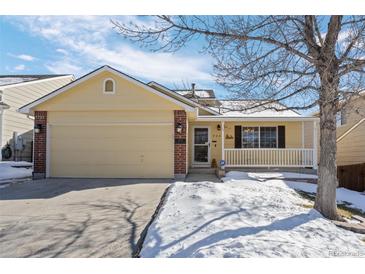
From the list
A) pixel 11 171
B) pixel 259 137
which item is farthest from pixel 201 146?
pixel 11 171

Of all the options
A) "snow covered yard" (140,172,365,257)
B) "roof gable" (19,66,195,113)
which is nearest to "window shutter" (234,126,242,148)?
"roof gable" (19,66,195,113)

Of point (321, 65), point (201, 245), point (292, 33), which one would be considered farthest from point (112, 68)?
point (201, 245)

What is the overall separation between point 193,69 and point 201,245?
5360mm

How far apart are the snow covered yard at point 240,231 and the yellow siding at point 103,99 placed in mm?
5328

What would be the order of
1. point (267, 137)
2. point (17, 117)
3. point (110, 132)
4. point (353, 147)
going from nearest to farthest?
point (110, 132)
point (353, 147)
point (267, 137)
point (17, 117)

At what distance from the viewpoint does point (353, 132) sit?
14344 millimetres

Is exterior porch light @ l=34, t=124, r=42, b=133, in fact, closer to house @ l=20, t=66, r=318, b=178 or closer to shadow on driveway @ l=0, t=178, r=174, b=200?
house @ l=20, t=66, r=318, b=178

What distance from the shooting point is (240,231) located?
4930mm

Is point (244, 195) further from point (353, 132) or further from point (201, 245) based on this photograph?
point (353, 132)

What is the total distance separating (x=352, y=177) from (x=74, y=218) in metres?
10.2

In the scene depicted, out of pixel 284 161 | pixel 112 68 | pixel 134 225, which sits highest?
pixel 112 68

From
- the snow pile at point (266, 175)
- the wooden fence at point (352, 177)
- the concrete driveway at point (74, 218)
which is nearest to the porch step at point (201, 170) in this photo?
the snow pile at point (266, 175)

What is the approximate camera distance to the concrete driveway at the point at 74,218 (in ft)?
15.0

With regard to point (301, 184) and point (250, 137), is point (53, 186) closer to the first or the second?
point (301, 184)
